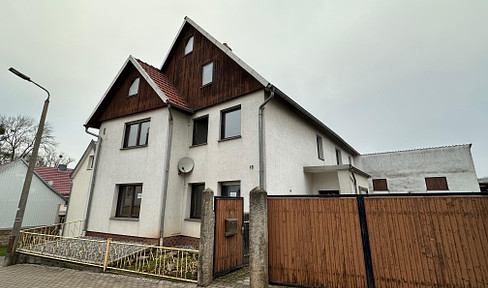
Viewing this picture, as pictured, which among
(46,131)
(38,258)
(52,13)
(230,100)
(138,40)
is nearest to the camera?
(38,258)

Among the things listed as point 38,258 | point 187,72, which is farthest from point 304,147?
point 38,258

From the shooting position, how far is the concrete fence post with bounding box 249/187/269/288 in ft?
14.7

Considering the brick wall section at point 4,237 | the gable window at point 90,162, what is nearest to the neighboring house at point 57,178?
the brick wall section at point 4,237

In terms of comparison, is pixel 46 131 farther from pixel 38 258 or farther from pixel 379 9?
pixel 379 9

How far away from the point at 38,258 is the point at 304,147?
37.6 ft

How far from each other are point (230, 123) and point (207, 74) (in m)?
2.96

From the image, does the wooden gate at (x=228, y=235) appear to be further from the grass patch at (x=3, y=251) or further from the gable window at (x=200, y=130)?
the grass patch at (x=3, y=251)

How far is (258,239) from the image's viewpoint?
4.61 metres

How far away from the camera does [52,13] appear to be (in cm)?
1027

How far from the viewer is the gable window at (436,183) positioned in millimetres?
20203

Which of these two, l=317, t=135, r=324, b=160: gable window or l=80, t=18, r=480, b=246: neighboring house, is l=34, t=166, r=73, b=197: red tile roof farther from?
A: l=317, t=135, r=324, b=160: gable window

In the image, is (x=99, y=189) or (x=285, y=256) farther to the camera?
(x=99, y=189)

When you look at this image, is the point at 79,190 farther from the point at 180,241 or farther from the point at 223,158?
the point at 223,158

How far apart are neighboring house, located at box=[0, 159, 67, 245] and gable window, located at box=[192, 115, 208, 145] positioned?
1509 cm
